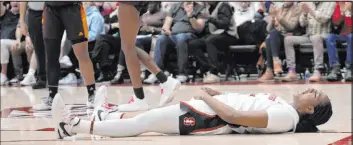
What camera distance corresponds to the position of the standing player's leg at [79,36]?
5.21 m

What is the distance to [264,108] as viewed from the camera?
3.69 meters

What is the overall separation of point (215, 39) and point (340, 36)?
5.52ft

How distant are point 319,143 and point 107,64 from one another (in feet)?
21.2

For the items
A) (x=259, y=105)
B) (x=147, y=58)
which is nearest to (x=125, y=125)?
(x=259, y=105)

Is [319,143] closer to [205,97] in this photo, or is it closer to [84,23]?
[205,97]

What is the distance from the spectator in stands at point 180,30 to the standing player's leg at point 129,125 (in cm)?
537

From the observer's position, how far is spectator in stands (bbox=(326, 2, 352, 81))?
28.3 ft

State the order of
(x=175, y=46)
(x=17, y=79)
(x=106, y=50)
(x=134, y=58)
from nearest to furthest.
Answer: (x=134, y=58) < (x=175, y=46) < (x=106, y=50) < (x=17, y=79)

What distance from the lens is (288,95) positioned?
666cm

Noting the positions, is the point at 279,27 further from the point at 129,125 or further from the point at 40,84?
the point at 129,125

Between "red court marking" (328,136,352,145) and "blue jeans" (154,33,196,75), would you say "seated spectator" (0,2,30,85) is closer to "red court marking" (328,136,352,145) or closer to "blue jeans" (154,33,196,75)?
"blue jeans" (154,33,196,75)

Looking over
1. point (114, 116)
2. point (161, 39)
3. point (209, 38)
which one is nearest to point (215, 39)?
point (209, 38)

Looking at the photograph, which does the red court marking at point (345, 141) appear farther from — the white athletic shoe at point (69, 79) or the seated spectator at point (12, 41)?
the seated spectator at point (12, 41)

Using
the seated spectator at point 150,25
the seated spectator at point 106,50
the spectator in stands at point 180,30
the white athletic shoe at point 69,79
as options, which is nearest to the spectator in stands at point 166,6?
the seated spectator at point 150,25
